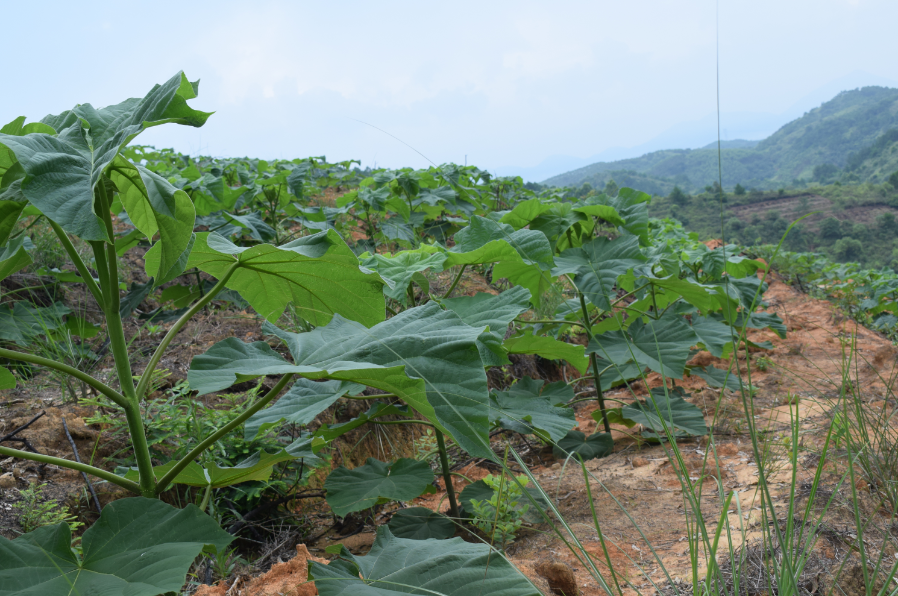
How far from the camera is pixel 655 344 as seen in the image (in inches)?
81.1

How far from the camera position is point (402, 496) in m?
1.34

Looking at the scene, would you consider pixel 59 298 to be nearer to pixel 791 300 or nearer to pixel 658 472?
pixel 658 472

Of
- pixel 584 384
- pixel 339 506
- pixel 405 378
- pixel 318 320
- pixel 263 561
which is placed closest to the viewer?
pixel 405 378

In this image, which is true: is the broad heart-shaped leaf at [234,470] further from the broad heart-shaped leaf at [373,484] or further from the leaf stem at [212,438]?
the broad heart-shaped leaf at [373,484]

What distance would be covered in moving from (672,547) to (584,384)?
194 centimetres

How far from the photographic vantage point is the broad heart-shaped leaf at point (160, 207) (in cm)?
75

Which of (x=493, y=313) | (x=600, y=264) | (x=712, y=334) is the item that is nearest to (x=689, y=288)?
(x=712, y=334)

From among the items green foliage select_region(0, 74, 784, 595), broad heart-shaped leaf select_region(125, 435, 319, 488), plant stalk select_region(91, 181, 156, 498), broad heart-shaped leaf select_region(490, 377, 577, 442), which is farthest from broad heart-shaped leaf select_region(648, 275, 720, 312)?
plant stalk select_region(91, 181, 156, 498)

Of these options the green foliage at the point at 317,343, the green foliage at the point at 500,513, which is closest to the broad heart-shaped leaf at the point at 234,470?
the green foliage at the point at 317,343

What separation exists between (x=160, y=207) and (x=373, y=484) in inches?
36.5

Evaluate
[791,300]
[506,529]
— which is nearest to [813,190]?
[791,300]

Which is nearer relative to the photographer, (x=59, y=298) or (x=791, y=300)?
A: (x=59, y=298)

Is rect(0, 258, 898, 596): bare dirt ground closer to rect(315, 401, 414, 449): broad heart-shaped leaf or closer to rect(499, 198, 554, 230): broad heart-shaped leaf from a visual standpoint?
rect(315, 401, 414, 449): broad heart-shaped leaf

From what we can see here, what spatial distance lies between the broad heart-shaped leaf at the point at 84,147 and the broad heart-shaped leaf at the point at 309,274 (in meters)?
0.25
